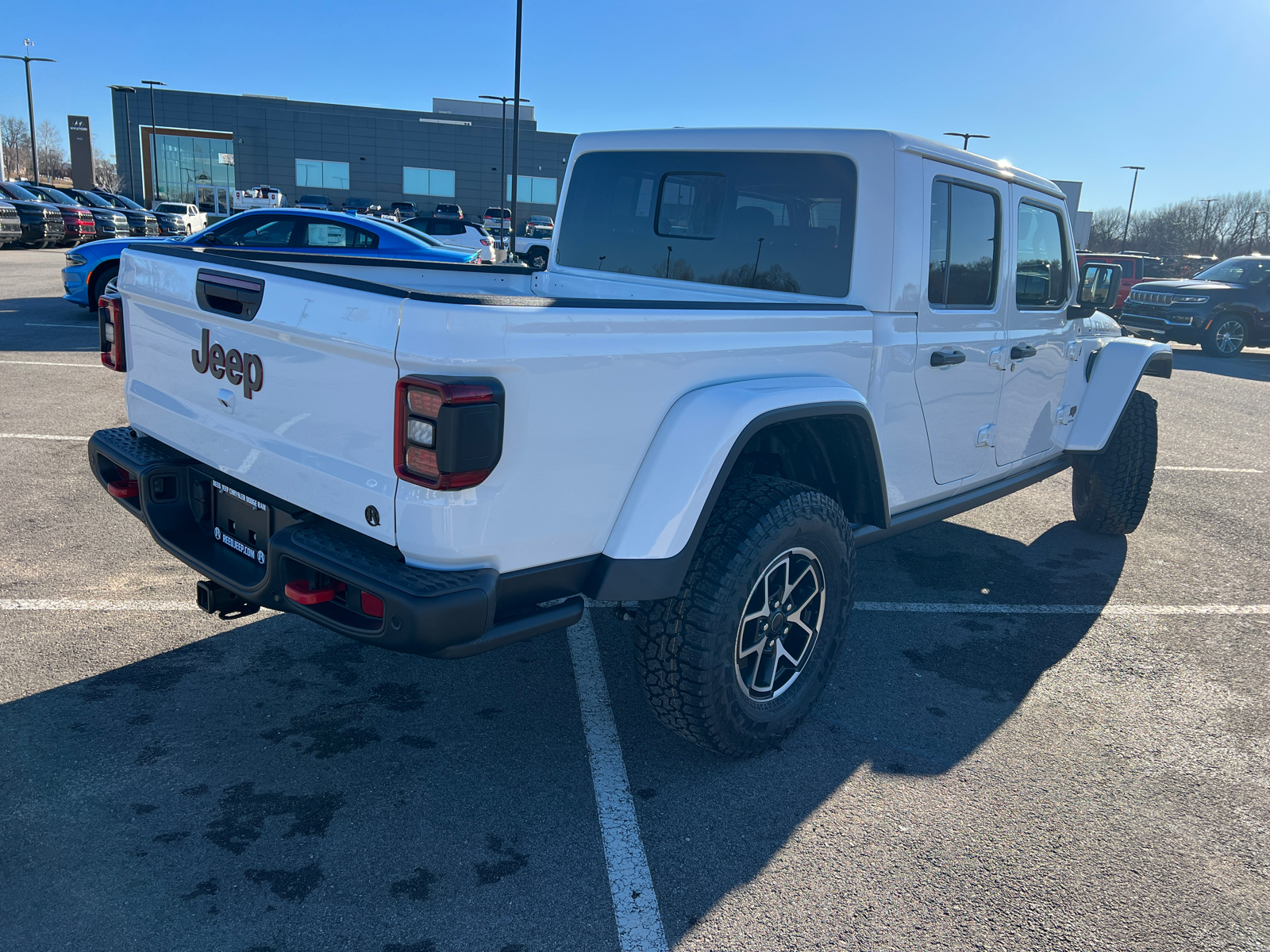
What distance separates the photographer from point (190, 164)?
243 feet

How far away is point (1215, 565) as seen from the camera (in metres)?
5.55

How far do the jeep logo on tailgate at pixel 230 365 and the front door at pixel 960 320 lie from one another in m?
2.46

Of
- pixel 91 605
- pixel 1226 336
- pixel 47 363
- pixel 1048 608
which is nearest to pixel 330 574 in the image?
pixel 91 605

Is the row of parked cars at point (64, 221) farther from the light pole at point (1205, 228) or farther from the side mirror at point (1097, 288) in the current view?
the light pole at point (1205, 228)

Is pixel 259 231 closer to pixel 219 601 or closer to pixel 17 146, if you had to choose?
pixel 219 601

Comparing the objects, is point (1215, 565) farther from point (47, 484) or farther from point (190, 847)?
point (47, 484)

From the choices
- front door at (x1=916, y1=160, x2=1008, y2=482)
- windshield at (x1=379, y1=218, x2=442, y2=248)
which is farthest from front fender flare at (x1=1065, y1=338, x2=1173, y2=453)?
windshield at (x1=379, y1=218, x2=442, y2=248)

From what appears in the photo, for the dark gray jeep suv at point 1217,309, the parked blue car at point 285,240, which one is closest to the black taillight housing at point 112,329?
the parked blue car at point 285,240

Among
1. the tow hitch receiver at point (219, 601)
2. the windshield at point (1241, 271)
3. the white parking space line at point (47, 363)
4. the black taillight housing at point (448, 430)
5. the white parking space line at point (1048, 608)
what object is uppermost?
the windshield at point (1241, 271)

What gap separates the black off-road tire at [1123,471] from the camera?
220 inches

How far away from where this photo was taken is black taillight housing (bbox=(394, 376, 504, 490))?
2.16 m

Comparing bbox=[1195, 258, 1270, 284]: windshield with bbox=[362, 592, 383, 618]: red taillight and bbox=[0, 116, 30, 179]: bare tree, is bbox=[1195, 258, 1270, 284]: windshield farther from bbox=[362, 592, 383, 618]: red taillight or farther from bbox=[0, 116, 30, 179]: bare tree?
bbox=[0, 116, 30, 179]: bare tree

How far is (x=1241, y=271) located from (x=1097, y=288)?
1683 centimetres

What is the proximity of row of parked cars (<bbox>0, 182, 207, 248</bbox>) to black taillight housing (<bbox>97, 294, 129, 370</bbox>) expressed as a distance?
82.0ft
